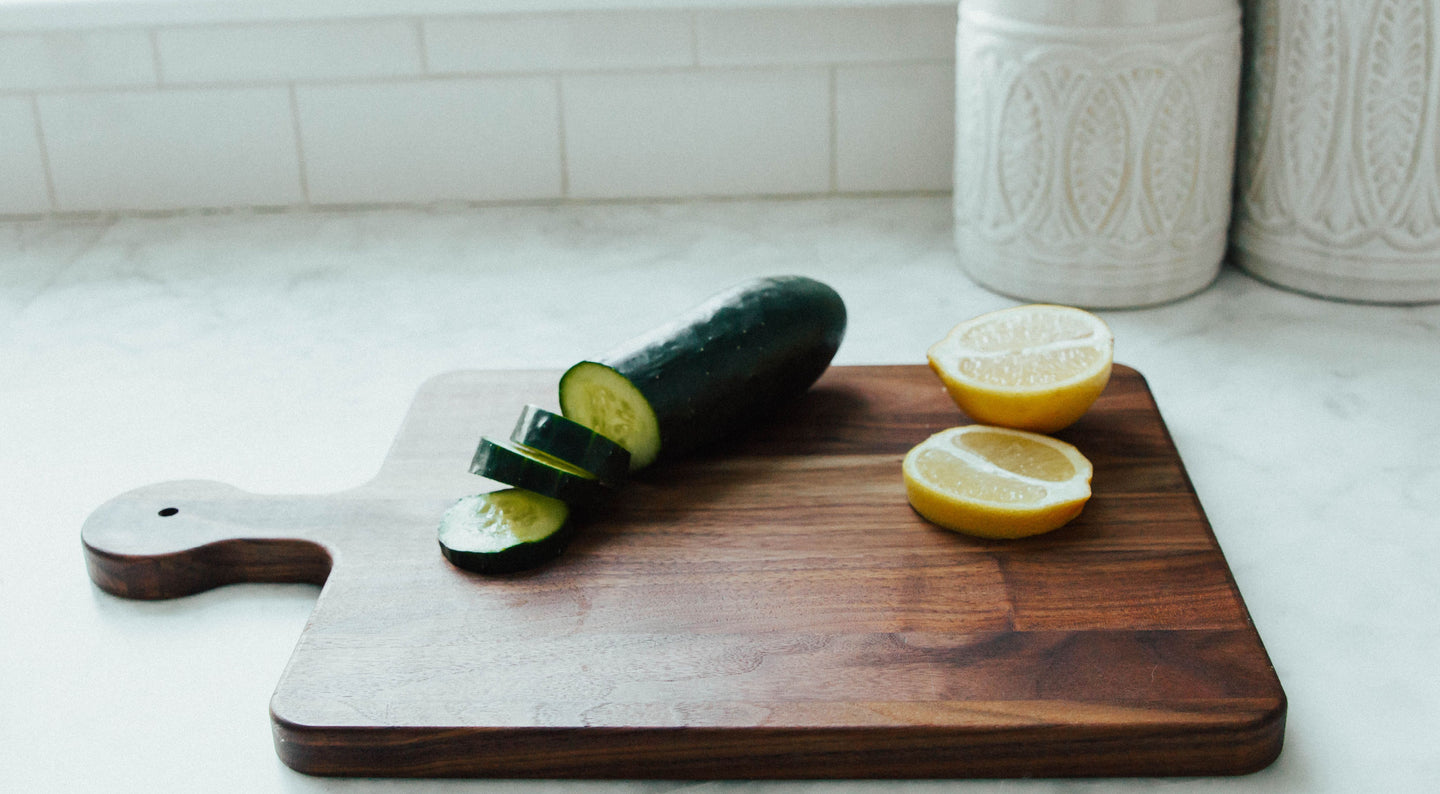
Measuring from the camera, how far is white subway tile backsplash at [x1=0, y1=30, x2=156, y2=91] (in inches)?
62.5

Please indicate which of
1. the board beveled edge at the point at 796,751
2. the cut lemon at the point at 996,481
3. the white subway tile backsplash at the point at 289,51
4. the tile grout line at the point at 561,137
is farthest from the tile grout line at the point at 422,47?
the board beveled edge at the point at 796,751

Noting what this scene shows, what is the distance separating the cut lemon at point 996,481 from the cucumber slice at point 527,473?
237 millimetres

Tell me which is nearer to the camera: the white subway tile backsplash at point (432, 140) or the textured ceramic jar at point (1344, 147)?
the textured ceramic jar at point (1344, 147)

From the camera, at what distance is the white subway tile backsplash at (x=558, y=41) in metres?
1.57

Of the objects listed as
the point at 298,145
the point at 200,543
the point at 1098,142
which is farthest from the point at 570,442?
the point at 298,145

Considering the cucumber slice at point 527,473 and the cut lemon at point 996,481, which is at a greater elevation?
the cucumber slice at point 527,473

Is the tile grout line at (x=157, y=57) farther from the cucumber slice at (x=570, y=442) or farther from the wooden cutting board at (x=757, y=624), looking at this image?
the cucumber slice at (x=570, y=442)

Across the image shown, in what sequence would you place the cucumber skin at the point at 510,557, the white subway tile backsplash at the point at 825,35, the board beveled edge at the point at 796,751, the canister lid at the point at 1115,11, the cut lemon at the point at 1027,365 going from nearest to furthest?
the board beveled edge at the point at 796,751
the cucumber skin at the point at 510,557
the cut lemon at the point at 1027,365
the canister lid at the point at 1115,11
the white subway tile backsplash at the point at 825,35

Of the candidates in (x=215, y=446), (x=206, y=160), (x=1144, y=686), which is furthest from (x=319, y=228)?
(x=1144, y=686)

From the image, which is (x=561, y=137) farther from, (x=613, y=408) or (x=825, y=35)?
(x=613, y=408)

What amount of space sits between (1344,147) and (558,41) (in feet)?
2.83

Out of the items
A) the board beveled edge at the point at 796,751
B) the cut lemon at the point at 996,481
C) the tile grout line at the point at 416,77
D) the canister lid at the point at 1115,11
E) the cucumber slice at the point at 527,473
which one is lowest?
the board beveled edge at the point at 796,751

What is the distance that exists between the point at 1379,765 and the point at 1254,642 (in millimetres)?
94

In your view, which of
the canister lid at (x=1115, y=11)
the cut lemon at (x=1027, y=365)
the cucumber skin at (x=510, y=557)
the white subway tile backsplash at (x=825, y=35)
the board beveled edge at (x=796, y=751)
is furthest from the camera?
the white subway tile backsplash at (x=825, y=35)
